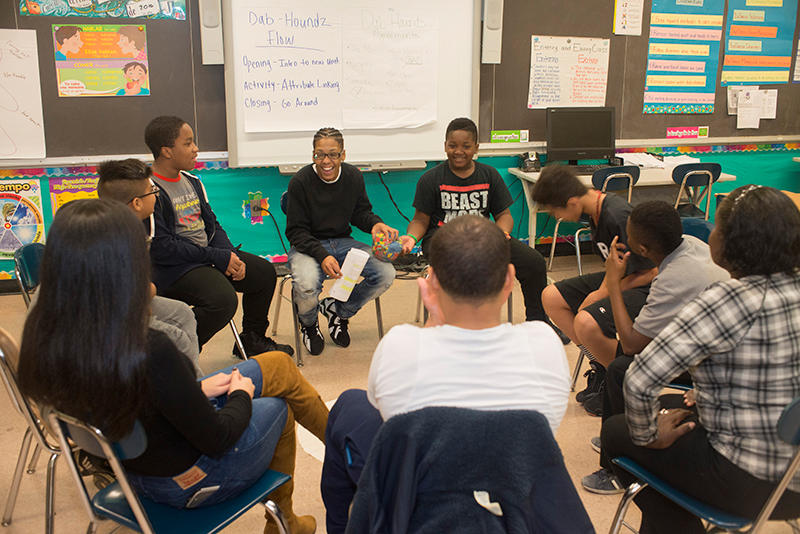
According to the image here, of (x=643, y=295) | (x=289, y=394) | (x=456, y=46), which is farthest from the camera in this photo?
→ (x=456, y=46)

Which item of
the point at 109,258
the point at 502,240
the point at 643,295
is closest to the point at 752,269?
the point at 502,240

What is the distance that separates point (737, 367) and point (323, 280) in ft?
6.84

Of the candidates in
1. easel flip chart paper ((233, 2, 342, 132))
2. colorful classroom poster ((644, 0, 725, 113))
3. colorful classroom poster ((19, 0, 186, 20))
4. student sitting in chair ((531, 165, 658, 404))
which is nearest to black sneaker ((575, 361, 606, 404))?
student sitting in chair ((531, 165, 658, 404))

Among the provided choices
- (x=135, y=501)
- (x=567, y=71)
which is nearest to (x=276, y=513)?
(x=135, y=501)

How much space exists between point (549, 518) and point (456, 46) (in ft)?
12.5

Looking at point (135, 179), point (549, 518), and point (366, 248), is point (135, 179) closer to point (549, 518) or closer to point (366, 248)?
point (366, 248)

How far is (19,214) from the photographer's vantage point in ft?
12.6

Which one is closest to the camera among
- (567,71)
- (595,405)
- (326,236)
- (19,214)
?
(595,405)

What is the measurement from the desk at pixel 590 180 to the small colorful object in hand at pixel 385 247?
1.48 meters

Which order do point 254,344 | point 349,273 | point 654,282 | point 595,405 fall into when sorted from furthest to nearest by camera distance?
point 254,344 → point 349,273 → point 595,405 → point 654,282

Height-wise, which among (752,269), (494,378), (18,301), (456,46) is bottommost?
(18,301)

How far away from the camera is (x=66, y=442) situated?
1175 millimetres

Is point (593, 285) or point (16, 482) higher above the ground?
point (593, 285)

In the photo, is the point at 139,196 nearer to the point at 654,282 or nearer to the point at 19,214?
the point at 654,282
